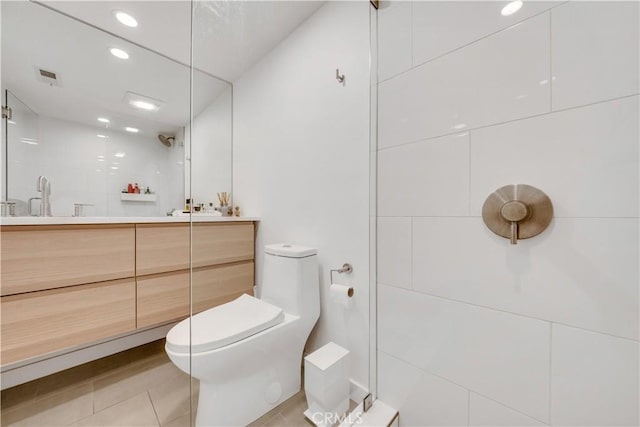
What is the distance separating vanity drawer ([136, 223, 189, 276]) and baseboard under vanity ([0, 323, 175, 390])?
1.12 ft

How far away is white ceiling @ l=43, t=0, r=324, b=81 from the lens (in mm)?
995

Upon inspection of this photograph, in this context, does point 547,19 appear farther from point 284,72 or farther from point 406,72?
point 284,72

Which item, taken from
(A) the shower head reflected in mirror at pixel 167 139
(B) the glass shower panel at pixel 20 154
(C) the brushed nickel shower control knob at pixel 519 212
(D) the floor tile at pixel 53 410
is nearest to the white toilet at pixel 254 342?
(D) the floor tile at pixel 53 410

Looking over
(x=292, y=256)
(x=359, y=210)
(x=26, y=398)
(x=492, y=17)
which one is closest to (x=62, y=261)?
(x=26, y=398)

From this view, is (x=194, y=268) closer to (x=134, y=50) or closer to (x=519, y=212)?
(x=519, y=212)

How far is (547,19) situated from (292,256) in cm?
124

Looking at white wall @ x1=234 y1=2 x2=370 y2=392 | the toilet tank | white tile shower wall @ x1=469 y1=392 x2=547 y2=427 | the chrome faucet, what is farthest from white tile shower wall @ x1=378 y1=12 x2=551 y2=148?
the chrome faucet

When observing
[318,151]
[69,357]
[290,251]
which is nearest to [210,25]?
[318,151]

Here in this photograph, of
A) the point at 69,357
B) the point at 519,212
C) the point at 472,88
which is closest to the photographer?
the point at 519,212

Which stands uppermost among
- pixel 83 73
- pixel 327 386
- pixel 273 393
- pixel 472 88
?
pixel 83 73

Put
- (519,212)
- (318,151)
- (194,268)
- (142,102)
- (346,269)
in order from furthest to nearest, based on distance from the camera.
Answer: (142,102), (318,151), (346,269), (194,268), (519,212)

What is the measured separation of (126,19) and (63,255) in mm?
1431

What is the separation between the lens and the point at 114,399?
1227mm

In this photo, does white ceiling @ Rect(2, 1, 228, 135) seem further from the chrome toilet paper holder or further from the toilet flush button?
the toilet flush button
